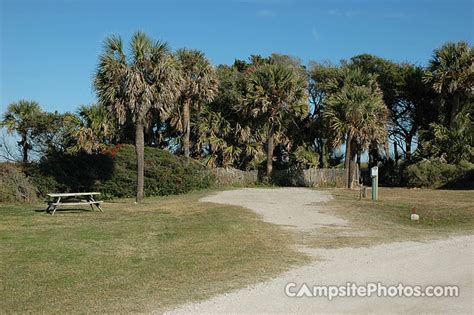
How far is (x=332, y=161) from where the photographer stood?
39.5 metres

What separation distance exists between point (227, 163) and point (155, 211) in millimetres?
14807

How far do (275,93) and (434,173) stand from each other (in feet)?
35.1

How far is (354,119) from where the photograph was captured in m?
30.1

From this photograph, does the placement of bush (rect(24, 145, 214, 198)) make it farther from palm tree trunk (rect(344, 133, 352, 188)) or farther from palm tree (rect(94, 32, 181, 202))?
palm tree trunk (rect(344, 133, 352, 188))

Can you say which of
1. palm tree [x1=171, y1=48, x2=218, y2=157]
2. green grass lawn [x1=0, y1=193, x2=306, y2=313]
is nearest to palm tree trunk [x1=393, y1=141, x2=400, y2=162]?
palm tree [x1=171, y1=48, x2=218, y2=157]

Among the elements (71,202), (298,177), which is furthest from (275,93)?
(71,202)

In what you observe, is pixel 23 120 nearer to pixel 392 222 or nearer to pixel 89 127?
pixel 89 127

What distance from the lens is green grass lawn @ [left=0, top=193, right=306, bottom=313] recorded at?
7.10 m

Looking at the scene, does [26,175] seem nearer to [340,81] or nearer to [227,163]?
[227,163]

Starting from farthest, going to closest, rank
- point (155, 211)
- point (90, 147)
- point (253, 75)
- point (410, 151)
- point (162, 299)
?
point (410, 151) → point (253, 75) → point (90, 147) → point (155, 211) → point (162, 299)

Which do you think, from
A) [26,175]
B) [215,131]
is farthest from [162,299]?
[215,131]

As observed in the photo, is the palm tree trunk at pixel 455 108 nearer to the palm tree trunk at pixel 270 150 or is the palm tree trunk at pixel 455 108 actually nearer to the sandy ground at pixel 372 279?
the palm tree trunk at pixel 270 150

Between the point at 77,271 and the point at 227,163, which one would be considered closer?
the point at 77,271

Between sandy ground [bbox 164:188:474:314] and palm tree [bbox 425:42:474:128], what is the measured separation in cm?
2202
